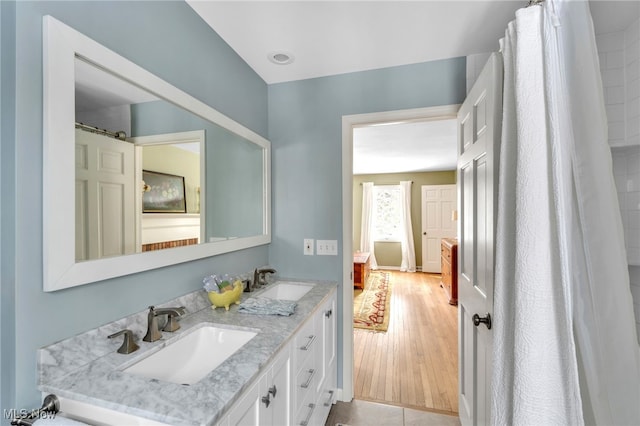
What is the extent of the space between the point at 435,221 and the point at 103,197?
6.66 m

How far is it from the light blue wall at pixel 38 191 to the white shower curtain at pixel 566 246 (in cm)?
143

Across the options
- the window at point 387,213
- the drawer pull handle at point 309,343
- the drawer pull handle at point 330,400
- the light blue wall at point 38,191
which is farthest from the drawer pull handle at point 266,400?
the window at point 387,213

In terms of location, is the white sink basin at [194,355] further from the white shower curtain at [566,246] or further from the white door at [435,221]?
the white door at [435,221]

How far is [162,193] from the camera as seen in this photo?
4.25 feet

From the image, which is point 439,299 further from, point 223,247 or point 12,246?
point 12,246

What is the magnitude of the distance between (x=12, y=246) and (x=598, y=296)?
177 cm

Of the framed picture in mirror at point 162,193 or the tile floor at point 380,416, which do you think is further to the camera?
the tile floor at point 380,416

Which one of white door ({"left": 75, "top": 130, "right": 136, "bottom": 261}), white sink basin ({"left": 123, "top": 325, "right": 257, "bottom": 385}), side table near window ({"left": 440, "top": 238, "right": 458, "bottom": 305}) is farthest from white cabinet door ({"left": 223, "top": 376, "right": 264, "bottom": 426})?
side table near window ({"left": 440, "top": 238, "right": 458, "bottom": 305})

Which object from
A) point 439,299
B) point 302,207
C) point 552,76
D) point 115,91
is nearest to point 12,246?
point 115,91

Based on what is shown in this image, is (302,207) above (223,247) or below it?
above

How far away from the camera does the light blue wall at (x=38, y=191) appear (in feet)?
2.62

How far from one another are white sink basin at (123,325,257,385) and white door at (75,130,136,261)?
1.38 feet

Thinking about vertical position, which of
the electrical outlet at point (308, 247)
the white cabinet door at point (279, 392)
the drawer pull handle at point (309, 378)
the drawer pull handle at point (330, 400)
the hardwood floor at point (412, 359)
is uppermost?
the electrical outlet at point (308, 247)

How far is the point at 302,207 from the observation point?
2.22m
